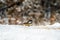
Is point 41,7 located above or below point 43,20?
above

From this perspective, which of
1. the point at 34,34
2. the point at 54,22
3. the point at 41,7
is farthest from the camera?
the point at 41,7

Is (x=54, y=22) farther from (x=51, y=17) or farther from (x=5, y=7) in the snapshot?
(x=5, y=7)

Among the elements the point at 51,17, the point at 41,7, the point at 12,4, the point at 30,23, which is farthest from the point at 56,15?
the point at 12,4

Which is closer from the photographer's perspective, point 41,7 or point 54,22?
Answer: point 54,22

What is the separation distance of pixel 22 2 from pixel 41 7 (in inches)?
15.5

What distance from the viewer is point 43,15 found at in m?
3.01

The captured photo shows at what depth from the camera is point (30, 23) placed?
2.89 m

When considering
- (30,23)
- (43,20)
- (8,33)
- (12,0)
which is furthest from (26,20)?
(8,33)

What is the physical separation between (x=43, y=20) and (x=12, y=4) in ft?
2.39

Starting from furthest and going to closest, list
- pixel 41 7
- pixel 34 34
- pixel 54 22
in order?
pixel 41 7 < pixel 54 22 < pixel 34 34

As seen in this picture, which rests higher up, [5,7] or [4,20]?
[5,7]

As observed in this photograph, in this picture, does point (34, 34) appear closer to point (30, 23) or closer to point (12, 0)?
point (30, 23)

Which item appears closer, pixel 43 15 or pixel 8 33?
pixel 8 33

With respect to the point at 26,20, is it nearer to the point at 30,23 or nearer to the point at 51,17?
the point at 30,23
